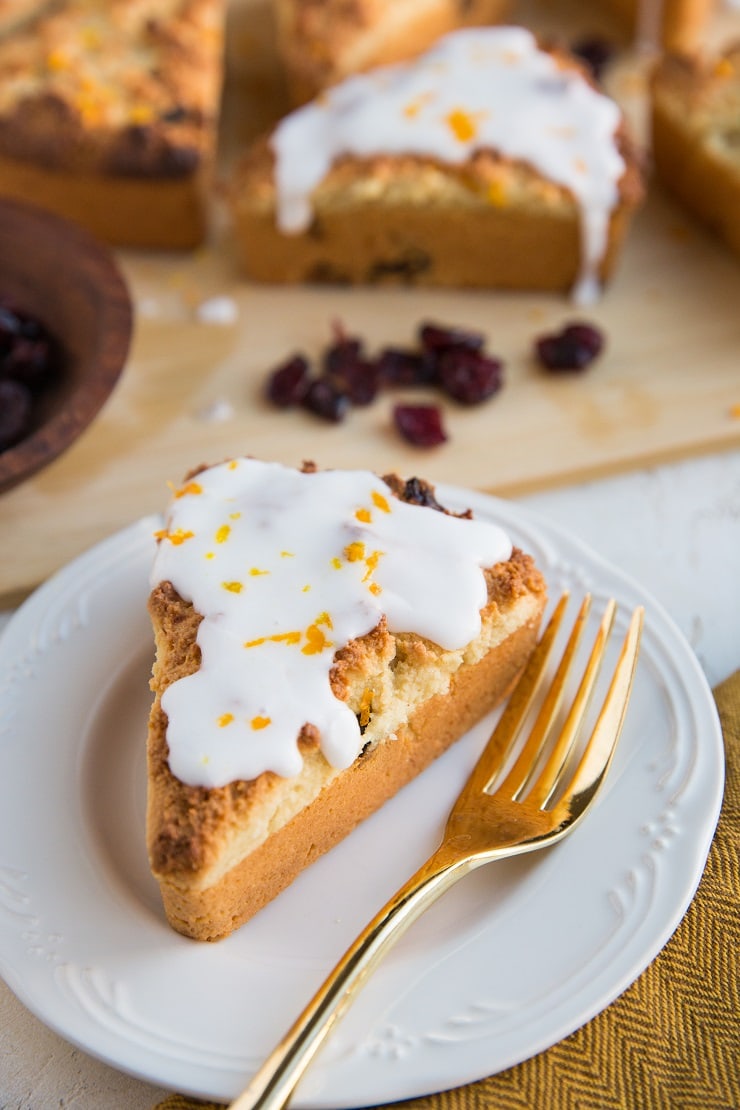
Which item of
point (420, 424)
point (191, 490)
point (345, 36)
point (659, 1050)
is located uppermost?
point (345, 36)

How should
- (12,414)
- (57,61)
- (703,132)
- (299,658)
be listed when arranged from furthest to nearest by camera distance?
(57,61) → (703,132) → (12,414) → (299,658)

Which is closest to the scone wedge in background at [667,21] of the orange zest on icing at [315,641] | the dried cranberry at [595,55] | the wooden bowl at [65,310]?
the dried cranberry at [595,55]

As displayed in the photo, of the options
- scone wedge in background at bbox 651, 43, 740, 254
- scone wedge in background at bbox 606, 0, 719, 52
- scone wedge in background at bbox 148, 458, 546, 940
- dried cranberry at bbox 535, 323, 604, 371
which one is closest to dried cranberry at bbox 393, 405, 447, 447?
dried cranberry at bbox 535, 323, 604, 371

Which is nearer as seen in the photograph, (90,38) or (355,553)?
(355,553)

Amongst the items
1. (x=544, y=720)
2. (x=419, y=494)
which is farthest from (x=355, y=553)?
(x=544, y=720)

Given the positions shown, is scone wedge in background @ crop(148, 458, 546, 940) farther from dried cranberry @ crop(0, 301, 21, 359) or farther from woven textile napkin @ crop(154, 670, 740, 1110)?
dried cranberry @ crop(0, 301, 21, 359)

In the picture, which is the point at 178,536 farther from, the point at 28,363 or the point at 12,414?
the point at 28,363

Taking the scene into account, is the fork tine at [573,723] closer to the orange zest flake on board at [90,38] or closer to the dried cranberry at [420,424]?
the dried cranberry at [420,424]
